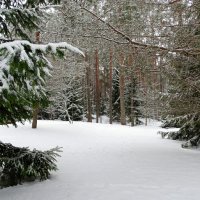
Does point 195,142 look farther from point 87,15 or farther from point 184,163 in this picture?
point 87,15

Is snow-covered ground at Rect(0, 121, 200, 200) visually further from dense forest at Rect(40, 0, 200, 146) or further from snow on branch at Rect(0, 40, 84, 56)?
snow on branch at Rect(0, 40, 84, 56)

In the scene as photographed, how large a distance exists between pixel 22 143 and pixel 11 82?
25.9 ft

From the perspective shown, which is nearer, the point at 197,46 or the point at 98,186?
the point at 98,186

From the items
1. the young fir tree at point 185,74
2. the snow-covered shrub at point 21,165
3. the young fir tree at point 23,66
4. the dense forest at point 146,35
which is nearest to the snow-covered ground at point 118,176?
the snow-covered shrub at point 21,165

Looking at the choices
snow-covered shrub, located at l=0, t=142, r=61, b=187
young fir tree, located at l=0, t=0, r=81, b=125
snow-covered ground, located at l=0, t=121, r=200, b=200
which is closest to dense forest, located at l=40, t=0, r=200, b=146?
snow-covered ground, located at l=0, t=121, r=200, b=200

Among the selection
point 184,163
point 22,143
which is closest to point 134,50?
point 184,163

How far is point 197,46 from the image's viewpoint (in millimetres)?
8320

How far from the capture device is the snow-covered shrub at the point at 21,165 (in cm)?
652

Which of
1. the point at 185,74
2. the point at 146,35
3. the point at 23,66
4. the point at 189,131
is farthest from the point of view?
the point at 189,131

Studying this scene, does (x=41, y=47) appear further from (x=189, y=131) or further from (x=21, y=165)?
(x=189, y=131)

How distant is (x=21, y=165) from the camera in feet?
21.1

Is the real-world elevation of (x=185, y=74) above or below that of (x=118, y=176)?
above

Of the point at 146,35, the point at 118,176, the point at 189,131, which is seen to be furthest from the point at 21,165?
the point at 189,131

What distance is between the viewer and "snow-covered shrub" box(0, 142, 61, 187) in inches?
257
